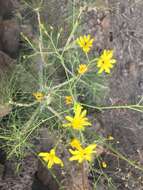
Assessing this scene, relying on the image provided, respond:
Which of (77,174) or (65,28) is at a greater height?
(65,28)

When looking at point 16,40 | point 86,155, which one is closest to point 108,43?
point 16,40

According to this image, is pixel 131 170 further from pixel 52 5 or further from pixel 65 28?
pixel 52 5

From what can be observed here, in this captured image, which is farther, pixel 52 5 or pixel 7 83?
pixel 52 5

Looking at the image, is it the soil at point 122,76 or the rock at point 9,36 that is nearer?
the rock at point 9,36

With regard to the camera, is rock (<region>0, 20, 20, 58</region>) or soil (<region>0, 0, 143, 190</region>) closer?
rock (<region>0, 20, 20, 58</region>)

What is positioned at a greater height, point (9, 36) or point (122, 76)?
point (9, 36)

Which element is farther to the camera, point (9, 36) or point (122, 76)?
point (122, 76)
